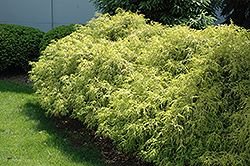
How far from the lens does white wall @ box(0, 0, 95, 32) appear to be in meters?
A: 11.3

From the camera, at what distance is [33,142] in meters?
4.36

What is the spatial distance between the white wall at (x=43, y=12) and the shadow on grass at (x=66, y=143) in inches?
265

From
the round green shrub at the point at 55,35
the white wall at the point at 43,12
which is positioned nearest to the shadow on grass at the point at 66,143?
the round green shrub at the point at 55,35

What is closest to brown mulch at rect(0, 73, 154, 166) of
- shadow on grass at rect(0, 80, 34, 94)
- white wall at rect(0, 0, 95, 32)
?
shadow on grass at rect(0, 80, 34, 94)

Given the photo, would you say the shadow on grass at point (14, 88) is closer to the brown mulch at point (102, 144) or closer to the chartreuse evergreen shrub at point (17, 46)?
the chartreuse evergreen shrub at point (17, 46)

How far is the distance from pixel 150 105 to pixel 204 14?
521 cm

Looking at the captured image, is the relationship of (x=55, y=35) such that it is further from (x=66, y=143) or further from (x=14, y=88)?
(x=66, y=143)

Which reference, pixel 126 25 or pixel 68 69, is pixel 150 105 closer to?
pixel 68 69

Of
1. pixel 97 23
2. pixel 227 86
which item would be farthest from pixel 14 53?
pixel 227 86

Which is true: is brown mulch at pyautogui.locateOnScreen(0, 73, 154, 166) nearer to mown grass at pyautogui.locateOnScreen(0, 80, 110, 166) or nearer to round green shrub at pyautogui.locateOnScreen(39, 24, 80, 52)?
mown grass at pyautogui.locateOnScreen(0, 80, 110, 166)

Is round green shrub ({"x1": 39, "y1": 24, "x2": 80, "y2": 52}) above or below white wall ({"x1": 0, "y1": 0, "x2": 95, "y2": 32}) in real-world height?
above

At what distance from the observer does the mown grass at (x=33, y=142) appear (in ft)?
12.8

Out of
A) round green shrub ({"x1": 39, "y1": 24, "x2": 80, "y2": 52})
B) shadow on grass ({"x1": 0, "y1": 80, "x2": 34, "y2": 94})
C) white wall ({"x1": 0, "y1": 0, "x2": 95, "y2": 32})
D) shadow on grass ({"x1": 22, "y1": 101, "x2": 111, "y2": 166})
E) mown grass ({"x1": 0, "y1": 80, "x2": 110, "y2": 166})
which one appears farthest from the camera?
white wall ({"x1": 0, "y1": 0, "x2": 95, "y2": 32})

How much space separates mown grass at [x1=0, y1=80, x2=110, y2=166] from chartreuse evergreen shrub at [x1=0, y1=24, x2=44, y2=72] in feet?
7.61
